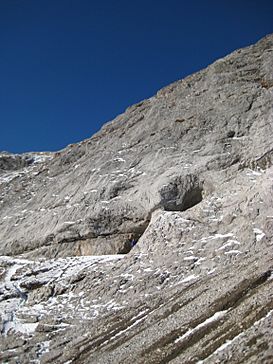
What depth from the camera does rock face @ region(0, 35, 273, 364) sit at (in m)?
25.9

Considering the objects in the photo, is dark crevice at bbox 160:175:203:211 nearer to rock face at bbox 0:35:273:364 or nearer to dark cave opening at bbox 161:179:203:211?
dark cave opening at bbox 161:179:203:211

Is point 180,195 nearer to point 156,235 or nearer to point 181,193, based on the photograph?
point 181,193

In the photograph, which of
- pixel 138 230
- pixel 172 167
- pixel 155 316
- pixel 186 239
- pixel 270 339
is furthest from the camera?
pixel 172 167

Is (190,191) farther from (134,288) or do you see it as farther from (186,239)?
(134,288)

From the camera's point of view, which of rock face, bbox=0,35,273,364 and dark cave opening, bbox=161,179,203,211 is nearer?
rock face, bbox=0,35,273,364

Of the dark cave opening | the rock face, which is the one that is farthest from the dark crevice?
the rock face

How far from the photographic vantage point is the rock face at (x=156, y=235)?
2589 cm

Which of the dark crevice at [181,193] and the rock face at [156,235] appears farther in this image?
the dark crevice at [181,193]

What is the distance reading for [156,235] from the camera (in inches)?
1678

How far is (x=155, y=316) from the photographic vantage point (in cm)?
2947

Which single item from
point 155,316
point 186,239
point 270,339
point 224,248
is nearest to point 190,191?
point 186,239

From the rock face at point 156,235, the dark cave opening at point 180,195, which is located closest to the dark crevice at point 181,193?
the dark cave opening at point 180,195

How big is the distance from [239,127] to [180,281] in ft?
85.7

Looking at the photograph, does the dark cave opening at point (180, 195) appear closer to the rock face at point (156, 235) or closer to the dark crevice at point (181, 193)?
the dark crevice at point (181, 193)
